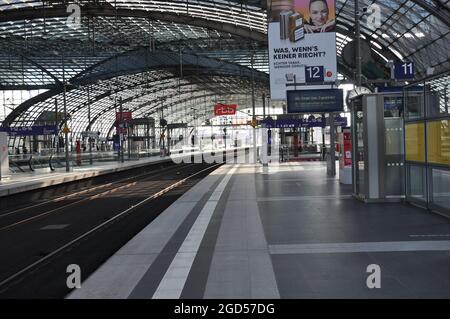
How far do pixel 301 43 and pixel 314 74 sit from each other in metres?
2.13

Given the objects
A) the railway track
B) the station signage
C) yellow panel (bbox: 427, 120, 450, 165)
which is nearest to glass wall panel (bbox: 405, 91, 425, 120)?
yellow panel (bbox: 427, 120, 450, 165)

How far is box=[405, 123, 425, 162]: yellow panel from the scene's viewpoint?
38.6ft

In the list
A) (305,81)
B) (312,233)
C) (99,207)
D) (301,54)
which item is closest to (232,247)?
(312,233)

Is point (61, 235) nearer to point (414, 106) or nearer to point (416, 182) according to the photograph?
point (416, 182)

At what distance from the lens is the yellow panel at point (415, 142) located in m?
11.8

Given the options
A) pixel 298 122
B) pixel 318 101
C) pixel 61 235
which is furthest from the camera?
pixel 298 122

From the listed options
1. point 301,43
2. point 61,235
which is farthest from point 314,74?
point 61,235

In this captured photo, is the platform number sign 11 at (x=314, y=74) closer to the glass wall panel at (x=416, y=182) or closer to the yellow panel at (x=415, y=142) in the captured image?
the yellow panel at (x=415, y=142)

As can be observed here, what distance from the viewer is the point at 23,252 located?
971cm

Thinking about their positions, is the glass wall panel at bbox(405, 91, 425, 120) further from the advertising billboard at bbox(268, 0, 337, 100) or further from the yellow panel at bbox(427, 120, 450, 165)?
the advertising billboard at bbox(268, 0, 337, 100)

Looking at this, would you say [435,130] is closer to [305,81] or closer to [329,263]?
[329,263]

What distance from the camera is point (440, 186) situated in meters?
11.7

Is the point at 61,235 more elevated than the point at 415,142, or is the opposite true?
the point at 415,142

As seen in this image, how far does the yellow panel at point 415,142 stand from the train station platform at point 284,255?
3.94 ft
